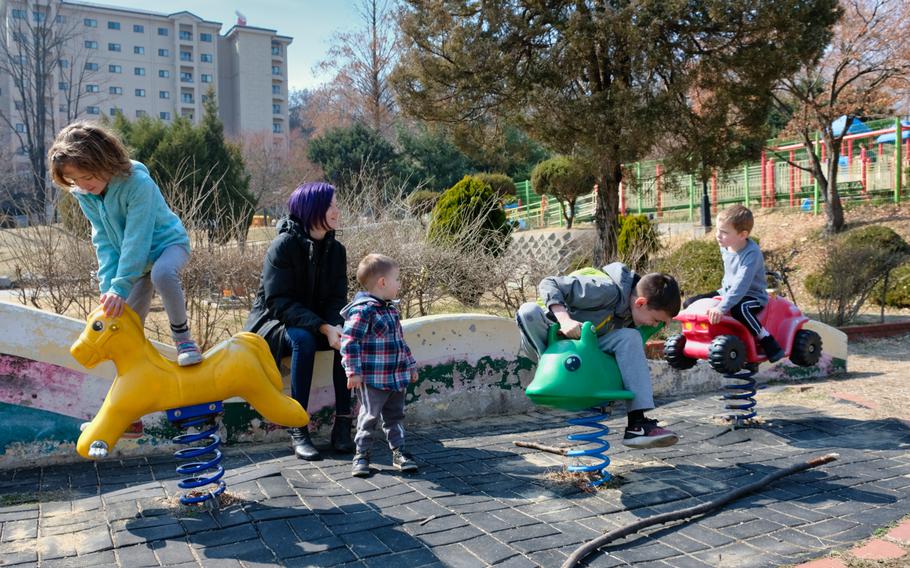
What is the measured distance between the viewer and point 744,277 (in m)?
4.81

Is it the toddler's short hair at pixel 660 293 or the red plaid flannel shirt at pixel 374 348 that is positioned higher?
the toddler's short hair at pixel 660 293

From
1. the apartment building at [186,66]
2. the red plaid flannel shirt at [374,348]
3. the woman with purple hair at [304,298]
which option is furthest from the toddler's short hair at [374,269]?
the apartment building at [186,66]

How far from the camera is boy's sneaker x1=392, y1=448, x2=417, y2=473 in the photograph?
13.0 ft

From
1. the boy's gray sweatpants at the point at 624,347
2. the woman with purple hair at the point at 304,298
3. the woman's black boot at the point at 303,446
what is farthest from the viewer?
the woman with purple hair at the point at 304,298

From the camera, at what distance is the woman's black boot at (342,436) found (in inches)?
174

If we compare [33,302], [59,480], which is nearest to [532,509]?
[59,480]

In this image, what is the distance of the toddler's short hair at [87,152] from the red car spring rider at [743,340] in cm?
341

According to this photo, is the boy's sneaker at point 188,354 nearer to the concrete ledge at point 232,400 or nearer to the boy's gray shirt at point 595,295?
the concrete ledge at point 232,400

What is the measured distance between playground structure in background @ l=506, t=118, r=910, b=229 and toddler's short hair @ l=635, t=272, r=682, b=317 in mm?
11227

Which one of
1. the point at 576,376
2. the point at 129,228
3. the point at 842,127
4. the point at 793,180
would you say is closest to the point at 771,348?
the point at 576,376

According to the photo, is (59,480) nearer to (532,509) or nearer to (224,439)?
(224,439)

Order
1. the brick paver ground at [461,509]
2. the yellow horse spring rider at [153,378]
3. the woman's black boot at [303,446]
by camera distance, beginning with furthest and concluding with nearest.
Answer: the woman's black boot at [303,446]
the yellow horse spring rider at [153,378]
the brick paver ground at [461,509]

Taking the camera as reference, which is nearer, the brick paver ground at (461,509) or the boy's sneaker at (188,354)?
the brick paver ground at (461,509)

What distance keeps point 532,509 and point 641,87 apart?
765 centimetres
